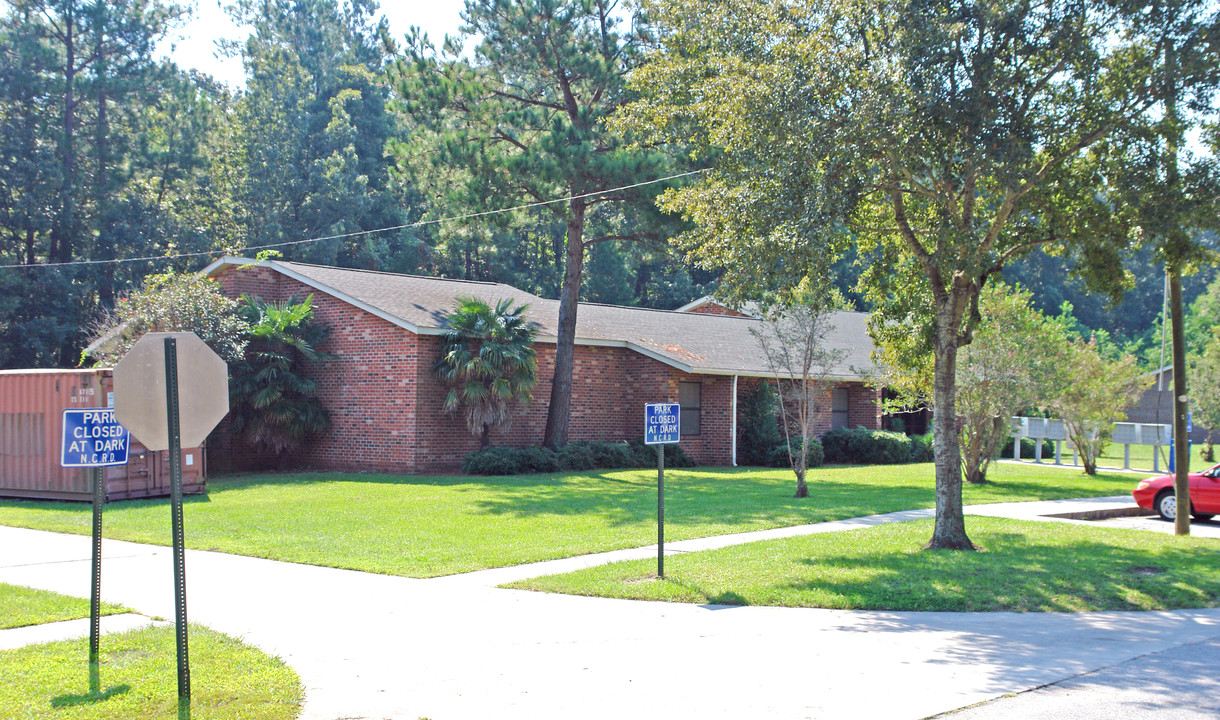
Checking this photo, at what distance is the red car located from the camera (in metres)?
17.4

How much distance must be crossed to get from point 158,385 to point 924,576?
800cm

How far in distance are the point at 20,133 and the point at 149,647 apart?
3687 cm

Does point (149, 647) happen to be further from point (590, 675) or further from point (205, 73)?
point (205, 73)

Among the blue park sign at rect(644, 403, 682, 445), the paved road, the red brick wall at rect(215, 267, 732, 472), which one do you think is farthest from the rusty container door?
the paved road

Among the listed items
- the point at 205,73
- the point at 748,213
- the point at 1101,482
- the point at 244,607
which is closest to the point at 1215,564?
the point at 748,213

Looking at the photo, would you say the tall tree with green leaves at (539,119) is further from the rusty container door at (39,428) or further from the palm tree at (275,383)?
the rusty container door at (39,428)

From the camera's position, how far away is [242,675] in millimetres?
7016

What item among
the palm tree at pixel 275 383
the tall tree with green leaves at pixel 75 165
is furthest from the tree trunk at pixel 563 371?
the tall tree with green leaves at pixel 75 165

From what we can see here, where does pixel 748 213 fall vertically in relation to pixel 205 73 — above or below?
below

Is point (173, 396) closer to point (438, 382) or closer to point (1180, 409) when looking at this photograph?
point (1180, 409)

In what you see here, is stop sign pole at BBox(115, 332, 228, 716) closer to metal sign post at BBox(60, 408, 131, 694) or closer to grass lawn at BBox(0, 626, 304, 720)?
grass lawn at BBox(0, 626, 304, 720)

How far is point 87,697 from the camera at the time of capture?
6473 millimetres

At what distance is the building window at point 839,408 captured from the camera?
31359 mm

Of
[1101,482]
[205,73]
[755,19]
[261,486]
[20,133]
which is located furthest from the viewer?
[205,73]
